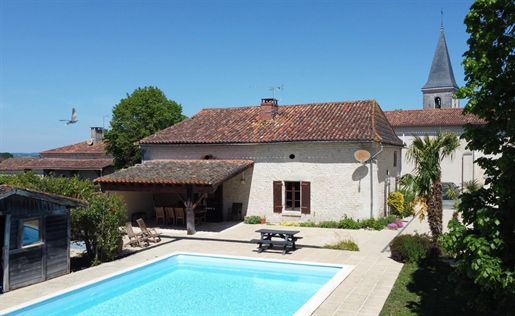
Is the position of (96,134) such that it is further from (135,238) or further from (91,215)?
(91,215)

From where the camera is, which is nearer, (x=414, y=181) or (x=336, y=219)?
(x=414, y=181)

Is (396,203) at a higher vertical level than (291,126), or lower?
lower

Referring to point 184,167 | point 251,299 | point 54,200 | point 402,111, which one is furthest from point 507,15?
point 402,111

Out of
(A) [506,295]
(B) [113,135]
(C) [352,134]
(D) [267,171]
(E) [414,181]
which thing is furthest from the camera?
(B) [113,135]

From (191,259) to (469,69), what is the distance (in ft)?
32.0

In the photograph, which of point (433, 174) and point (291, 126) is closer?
point (433, 174)

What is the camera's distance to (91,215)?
37.9ft

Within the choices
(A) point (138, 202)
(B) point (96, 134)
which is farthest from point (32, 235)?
(B) point (96, 134)

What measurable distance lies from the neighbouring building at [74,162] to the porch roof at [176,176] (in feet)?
49.9

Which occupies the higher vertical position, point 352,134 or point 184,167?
point 352,134

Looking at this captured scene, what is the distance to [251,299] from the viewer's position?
9930 mm

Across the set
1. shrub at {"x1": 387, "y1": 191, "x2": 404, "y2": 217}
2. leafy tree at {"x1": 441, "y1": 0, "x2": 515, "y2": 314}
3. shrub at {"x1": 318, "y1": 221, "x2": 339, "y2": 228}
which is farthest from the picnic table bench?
shrub at {"x1": 387, "y1": 191, "x2": 404, "y2": 217}

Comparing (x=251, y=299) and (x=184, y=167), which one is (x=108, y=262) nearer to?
(x=251, y=299)

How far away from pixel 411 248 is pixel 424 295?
2.96 m
